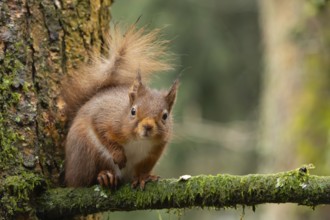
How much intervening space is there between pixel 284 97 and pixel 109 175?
12.8 ft

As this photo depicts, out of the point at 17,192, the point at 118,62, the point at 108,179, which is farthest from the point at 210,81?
the point at 17,192

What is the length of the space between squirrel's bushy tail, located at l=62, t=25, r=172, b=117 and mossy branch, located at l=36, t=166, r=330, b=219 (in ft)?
2.24

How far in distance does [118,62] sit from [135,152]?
508mm

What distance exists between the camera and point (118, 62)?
3.91 meters

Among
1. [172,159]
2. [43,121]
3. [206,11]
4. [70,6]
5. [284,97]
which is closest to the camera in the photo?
[43,121]

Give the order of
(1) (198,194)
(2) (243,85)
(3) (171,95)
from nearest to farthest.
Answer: (1) (198,194) → (3) (171,95) → (2) (243,85)

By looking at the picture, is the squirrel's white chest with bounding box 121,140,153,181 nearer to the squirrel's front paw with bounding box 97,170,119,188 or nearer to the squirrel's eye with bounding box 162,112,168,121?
the squirrel's eye with bounding box 162,112,168,121

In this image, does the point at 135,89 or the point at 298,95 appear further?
the point at 298,95

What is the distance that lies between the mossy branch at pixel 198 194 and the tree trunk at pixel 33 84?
0.53ft

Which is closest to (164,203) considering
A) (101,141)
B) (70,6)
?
(101,141)

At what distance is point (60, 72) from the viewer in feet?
12.2

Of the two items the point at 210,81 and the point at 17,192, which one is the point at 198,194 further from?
the point at 210,81

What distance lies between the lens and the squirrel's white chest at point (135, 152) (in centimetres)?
370

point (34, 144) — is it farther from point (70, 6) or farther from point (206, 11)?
point (206, 11)
